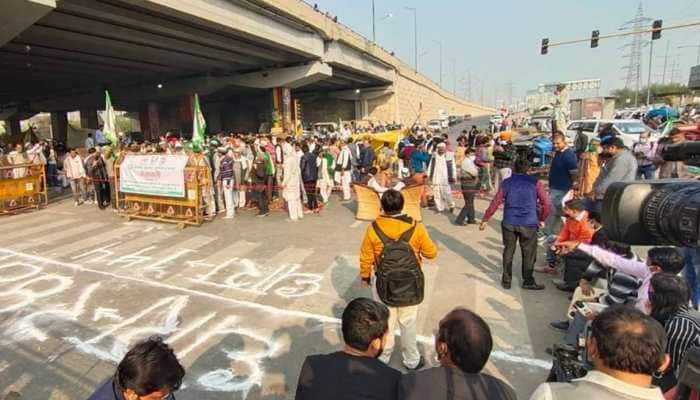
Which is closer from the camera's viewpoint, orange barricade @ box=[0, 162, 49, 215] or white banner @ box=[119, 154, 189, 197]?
white banner @ box=[119, 154, 189, 197]

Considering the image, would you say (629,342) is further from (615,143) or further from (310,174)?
(310,174)

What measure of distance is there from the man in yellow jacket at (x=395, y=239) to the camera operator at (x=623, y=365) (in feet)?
6.28

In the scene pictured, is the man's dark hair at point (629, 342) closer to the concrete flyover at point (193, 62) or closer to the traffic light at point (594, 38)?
the concrete flyover at point (193, 62)

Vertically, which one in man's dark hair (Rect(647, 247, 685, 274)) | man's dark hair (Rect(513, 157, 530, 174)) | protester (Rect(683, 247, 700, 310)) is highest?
man's dark hair (Rect(513, 157, 530, 174))

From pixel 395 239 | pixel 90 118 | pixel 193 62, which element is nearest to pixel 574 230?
pixel 395 239

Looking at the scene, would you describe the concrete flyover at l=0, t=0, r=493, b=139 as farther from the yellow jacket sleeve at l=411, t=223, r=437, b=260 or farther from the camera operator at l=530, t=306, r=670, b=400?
the camera operator at l=530, t=306, r=670, b=400

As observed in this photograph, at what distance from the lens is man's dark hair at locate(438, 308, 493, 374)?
6.50 ft

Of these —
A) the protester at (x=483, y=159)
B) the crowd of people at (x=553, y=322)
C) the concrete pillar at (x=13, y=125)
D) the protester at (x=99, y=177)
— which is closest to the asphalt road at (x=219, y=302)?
the crowd of people at (x=553, y=322)

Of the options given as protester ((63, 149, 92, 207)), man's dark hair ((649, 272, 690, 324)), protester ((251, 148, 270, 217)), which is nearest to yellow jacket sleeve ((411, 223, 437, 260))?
man's dark hair ((649, 272, 690, 324))

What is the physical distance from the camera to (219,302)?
5.73 m

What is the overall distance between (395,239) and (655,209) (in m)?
1.93

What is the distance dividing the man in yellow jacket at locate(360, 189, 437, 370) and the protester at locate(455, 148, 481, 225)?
554cm

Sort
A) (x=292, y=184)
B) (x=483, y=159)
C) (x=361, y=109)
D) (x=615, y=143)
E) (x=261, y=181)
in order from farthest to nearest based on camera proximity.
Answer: (x=361, y=109) < (x=483, y=159) < (x=261, y=181) < (x=292, y=184) < (x=615, y=143)

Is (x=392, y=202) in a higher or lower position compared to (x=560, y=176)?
higher
